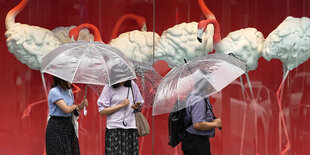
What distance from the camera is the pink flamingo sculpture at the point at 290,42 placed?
6727mm

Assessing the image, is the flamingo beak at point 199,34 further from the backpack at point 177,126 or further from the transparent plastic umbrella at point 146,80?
the backpack at point 177,126

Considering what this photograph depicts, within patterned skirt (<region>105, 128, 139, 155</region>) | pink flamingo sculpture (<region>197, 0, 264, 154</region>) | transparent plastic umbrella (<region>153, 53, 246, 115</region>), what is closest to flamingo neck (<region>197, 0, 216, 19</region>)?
pink flamingo sculpture (<region>197, 0, 264, 154</region>)

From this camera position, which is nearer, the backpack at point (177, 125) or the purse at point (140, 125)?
the backpack at point (177, 125)

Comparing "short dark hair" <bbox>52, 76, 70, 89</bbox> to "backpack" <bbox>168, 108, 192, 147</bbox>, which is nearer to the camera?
"backpack" <bbox>168, 108, 192, 147</bbox>

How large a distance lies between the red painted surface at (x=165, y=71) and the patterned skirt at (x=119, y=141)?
1.77 m

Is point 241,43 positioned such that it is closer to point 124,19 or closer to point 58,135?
point 124,19

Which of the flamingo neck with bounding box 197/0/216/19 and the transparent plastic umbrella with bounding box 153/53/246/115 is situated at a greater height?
the flamingo neck with bounding box 197/0/216/19

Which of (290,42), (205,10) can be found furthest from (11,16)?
(290,42)

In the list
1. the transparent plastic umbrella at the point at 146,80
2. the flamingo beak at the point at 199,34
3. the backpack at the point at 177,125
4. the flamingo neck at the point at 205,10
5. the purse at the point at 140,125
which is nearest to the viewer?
the backpack at the point at 177,125

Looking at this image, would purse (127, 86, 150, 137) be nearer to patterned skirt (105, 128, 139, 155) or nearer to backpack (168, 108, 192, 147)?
patterned skirt (105, 128, 139, 155)

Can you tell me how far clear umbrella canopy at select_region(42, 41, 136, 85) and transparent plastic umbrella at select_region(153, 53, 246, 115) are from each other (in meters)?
0.41

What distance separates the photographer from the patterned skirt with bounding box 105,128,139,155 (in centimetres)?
538

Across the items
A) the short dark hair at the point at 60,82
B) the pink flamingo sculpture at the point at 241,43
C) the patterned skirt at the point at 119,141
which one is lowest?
the patterned skirt at the point at 119,141

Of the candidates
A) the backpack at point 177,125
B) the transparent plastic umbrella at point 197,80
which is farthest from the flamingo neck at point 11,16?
the backpack at point 177,125
